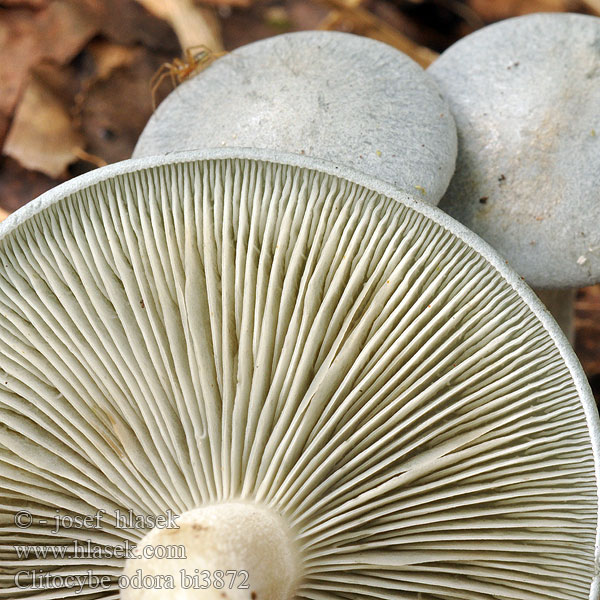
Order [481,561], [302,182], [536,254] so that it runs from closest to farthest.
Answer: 1. [302,182]
2. [481,561]
3. [536,254]

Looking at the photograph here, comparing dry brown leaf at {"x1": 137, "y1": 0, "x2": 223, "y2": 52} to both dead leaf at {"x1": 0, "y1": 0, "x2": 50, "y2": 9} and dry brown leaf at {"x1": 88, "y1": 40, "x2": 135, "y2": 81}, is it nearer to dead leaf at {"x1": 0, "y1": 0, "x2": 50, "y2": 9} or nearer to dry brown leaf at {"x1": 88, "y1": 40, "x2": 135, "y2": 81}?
dry brown leaf at {"x1": 88, "y1": 40, "x2": 135, "y2": 81}

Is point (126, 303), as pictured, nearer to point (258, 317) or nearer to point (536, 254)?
point (258, 317)

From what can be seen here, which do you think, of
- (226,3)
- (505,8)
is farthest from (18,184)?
(505,8)

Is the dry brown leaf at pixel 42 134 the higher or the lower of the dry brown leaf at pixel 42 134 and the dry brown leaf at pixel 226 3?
the lower

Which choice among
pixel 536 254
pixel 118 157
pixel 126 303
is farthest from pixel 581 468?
pixel 118 157

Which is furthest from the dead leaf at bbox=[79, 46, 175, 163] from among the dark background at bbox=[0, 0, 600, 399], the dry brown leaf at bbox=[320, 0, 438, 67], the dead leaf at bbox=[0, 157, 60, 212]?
the dry brown leaf at bbox=[320, 0, 438, 67]

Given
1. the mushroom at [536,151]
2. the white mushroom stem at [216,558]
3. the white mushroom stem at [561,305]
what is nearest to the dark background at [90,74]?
the white mushroom stem at [561,305]

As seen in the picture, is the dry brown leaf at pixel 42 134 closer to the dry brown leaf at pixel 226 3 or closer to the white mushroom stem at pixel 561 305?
the dry brown leaf at pixel 226 3

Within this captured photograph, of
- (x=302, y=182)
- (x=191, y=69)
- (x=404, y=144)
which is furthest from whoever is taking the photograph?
(x=191, y=69)
